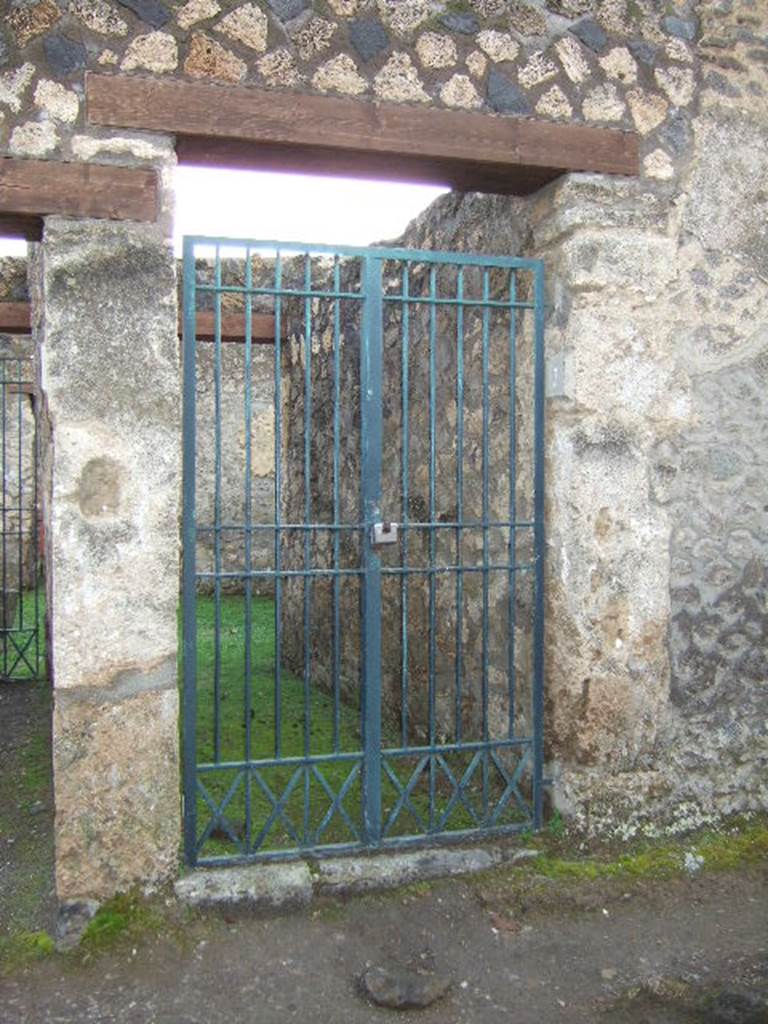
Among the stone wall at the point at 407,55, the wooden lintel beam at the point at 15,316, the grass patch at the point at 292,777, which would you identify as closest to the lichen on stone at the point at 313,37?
the stone wall at the point at 407,55

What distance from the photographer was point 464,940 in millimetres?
3023

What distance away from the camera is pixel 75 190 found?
9.74 feet

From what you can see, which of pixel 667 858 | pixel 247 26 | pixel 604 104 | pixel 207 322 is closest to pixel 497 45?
pixel 604 104

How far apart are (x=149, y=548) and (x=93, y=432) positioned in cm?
41

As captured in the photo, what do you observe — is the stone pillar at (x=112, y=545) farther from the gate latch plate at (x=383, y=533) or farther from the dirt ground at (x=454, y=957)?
the gate latch plate at (x=383, y=533)

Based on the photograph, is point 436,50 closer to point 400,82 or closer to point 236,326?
point 400,82

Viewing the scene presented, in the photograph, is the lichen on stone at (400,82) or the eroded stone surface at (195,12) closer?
the eroded stone surface at (195,12)

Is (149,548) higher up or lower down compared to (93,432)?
lower down

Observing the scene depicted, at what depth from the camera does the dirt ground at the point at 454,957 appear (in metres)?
2.65

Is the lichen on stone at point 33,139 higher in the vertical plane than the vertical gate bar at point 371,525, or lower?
higher

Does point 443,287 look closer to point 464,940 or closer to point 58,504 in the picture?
point 58,504

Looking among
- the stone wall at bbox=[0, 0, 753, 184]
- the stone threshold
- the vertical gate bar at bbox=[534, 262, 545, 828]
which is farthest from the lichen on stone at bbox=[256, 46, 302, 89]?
the stone threshold

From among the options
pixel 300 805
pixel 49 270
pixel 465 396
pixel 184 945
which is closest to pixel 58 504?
pixel 49 270

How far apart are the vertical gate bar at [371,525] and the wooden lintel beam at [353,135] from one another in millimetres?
401
